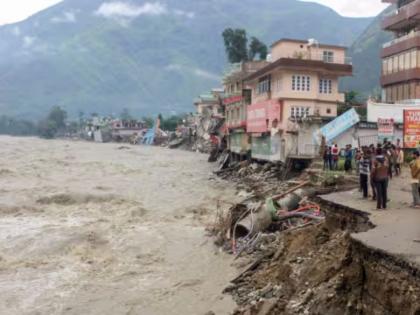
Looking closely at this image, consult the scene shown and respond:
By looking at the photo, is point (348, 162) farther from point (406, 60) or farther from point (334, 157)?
point (406, 60)

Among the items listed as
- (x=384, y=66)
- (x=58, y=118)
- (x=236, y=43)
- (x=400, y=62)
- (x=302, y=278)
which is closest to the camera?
(x=302, y=278)

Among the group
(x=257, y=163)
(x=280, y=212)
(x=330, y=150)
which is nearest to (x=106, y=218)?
(x=280, y=212)

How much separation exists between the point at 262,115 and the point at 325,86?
5.39m

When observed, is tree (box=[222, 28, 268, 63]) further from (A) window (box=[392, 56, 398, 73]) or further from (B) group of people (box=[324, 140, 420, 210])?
(B) group of people (box=[324, 140, 420, 210])

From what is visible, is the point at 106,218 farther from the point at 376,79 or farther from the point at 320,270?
the point at 376,79

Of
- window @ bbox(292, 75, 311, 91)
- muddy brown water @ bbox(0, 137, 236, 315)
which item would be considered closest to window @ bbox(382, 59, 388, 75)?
window @ bbox(292, 75, 311, 91)

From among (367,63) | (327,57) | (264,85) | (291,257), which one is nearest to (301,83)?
(327,57)

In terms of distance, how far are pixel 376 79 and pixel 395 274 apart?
14493cm

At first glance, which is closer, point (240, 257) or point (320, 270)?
point (320, 270)

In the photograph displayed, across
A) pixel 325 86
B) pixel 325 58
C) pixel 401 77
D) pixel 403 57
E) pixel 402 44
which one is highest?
pixel 402 44

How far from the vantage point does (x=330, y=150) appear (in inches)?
1089

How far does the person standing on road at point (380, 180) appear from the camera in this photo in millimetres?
14531

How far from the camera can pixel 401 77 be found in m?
44.6

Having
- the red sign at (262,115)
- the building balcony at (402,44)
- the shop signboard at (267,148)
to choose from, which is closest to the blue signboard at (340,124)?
the shop signboard at (267,148)
